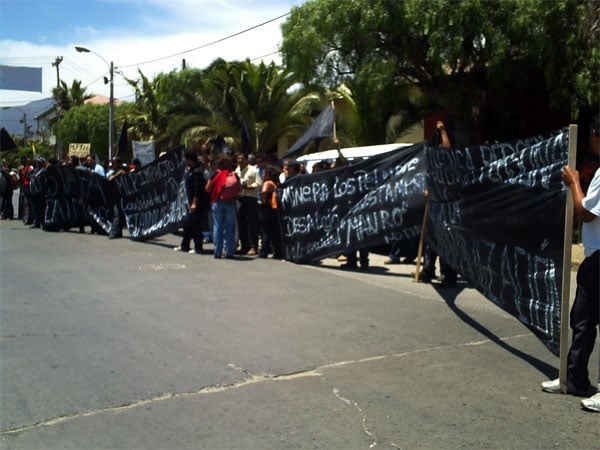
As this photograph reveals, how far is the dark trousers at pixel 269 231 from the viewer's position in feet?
38.5

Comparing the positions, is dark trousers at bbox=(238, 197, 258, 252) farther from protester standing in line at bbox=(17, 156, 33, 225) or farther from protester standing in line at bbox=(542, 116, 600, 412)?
protester standing in line at bbox=(17, 156, 33, 225)

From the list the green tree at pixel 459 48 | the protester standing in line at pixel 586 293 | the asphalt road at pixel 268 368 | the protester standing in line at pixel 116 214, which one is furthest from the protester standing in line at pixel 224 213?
the protester standing in line at pixel 586 293

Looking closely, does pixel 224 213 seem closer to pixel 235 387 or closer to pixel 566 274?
pixel 235 387

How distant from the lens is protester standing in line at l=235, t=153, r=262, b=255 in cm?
1230

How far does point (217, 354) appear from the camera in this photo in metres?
5.81

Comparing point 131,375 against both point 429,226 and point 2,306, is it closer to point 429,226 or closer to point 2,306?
point 2,306

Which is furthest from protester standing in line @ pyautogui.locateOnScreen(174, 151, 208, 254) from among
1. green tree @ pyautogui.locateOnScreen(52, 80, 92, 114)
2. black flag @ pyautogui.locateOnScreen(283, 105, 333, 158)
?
green tree @ pyautogui.locateOnScreen(52, 80, 92, 114)

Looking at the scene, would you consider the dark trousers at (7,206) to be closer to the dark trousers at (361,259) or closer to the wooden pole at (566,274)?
the dark trousers at (361,259)

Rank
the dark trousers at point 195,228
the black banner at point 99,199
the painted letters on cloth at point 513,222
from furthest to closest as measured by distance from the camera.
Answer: the black banner at point 99,199
the dark trousers at point 195,228
the painted letters on cloth at point 513,222

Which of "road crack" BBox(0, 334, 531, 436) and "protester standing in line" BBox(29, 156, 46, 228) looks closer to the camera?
"road crack" BBox(0, 334, 531, 436)

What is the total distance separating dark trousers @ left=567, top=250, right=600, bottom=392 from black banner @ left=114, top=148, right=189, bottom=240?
29.1 ft

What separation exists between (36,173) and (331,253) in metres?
11.3

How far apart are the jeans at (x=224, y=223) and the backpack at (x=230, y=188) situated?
18cm

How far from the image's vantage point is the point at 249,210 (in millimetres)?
12391
